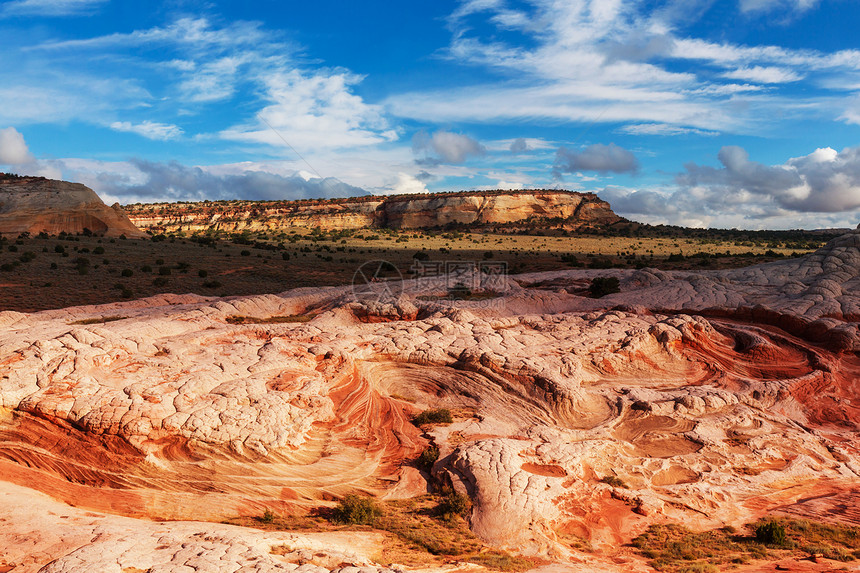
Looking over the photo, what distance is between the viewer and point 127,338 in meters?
11.6

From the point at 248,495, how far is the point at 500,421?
5619mm

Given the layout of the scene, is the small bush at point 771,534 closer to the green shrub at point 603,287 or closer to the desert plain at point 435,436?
the desert plain at point 435,436

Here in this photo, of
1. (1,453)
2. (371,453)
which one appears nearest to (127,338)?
(1,453)

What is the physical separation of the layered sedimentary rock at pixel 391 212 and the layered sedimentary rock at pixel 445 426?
277 feet

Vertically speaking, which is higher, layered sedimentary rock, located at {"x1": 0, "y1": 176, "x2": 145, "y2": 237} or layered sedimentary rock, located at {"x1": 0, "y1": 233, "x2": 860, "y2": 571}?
layered sedimentary rock, located at {"x1": 0, "y1": 176, "x2": 145, "y2": 237}

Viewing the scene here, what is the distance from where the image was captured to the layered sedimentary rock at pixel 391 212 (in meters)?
97.5

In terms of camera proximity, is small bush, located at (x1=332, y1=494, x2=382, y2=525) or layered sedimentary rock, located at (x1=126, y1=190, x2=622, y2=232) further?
layered sedimentary rock, located at (x1=126, y1=190, x2=622, y2=232)

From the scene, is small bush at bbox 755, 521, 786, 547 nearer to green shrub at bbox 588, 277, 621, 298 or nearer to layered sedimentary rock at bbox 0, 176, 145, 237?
green shrub at bbox 588, 277, 621, 298

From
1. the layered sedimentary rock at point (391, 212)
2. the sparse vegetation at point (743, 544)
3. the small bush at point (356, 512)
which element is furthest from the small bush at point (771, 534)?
the layered sedimentary rock at point (391, 212)

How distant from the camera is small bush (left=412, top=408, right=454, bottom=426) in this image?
461 inches

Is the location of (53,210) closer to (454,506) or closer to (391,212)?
(454,506)

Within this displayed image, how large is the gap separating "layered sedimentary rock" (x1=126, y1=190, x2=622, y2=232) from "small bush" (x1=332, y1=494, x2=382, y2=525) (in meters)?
90.2

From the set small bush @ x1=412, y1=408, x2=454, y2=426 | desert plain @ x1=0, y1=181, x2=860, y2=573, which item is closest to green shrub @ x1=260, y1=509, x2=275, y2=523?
desert plain @ x1=0, y1=181, x2=860, y2=573

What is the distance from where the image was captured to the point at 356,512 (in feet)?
27.6
